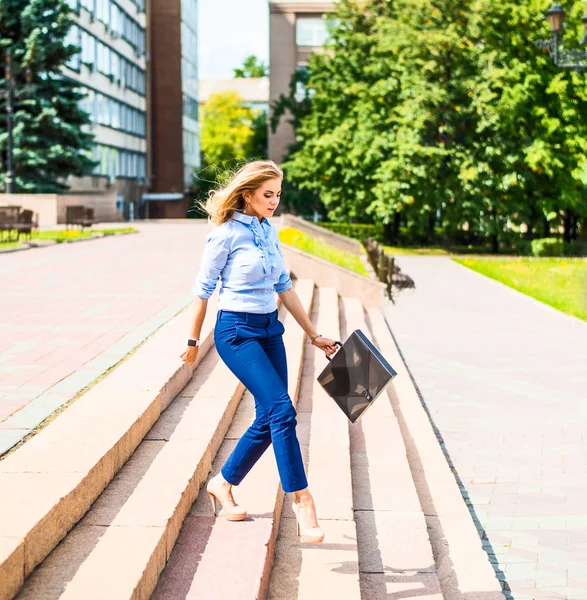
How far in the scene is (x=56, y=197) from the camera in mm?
38219

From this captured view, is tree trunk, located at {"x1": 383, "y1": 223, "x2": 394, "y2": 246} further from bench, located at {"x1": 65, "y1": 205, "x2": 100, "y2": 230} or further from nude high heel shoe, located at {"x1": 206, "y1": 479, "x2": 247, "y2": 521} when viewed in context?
nude high heel shoe, located at {"x1": 206, "y1": 479, "x2": 247, "y2": 521}

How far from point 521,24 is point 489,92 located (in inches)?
147

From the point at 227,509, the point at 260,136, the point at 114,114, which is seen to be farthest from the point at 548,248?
the point at 260,136

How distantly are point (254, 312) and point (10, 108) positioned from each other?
3617cm

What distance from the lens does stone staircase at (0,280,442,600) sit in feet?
12.6

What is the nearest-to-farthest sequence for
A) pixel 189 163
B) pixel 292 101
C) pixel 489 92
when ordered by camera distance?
pixel 489 92 < pixel 292 101 < pixel 189 163

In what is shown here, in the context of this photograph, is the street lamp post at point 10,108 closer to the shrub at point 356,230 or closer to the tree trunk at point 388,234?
the shrub at point 356,230

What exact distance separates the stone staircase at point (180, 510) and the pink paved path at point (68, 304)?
2.56 ft

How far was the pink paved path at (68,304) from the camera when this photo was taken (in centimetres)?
733

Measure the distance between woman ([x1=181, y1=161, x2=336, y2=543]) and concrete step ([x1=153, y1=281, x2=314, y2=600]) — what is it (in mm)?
257

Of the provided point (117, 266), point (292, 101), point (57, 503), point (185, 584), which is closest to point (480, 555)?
point (185, 584)

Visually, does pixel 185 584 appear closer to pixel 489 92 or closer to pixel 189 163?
pixel 489 92

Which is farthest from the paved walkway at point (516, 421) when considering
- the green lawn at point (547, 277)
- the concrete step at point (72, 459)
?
the concrete step at point (72, 459)

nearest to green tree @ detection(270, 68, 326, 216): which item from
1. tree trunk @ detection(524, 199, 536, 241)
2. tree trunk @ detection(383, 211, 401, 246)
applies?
tree trunk @ detection(383, 211, 401, 246)
